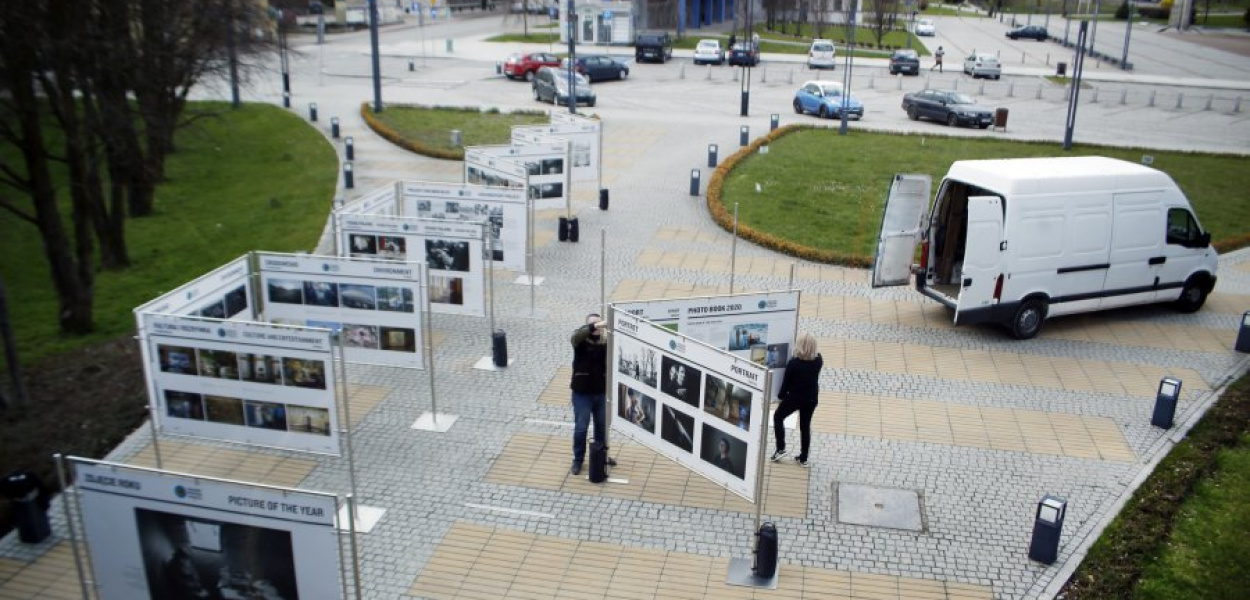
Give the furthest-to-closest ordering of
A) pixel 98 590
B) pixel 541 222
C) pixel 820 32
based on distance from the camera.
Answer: pixel 820 32 < pixel 541 222 < pixel 98 590

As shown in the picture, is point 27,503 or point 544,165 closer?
point 27,503

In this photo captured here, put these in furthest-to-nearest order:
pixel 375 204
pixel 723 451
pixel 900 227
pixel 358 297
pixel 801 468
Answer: pixel 900 227 → pixel 375 204 → pixel 358 297 → pixel 801 468 → pixel 723 451

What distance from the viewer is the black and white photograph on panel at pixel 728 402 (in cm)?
977

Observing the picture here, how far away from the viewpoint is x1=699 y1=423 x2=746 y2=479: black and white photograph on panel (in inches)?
395

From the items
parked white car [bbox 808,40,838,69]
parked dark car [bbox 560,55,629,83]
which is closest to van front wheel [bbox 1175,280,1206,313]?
parked dark car [bbox 560,55,629,83]

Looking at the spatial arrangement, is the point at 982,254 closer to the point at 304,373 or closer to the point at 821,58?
the point at 304,373

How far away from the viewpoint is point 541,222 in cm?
2259

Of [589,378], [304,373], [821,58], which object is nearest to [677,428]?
[589,378]

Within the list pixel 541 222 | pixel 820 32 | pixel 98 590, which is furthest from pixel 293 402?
pixel 820 32

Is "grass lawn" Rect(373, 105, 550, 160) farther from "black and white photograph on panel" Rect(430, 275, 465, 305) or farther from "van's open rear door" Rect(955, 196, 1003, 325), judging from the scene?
→ "van's open rear door" Rect(955, 196, 1003, 325)

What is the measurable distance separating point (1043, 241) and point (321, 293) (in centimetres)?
1058

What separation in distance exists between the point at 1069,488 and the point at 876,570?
124 inches

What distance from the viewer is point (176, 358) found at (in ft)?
36.3

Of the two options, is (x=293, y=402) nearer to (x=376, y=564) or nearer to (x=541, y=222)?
(x=376, y=564)
